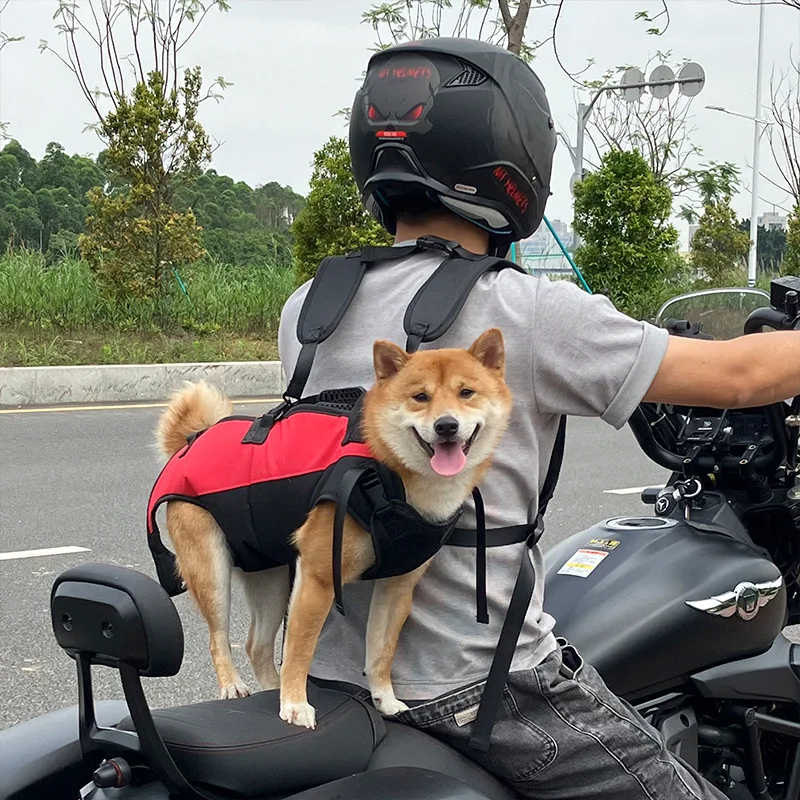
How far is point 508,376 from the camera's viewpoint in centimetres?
179

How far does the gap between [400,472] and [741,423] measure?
109 centimetres

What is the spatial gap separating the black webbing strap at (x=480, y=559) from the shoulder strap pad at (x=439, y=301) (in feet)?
0.86

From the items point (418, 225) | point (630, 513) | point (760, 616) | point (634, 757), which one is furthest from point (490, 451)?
point (630, 513)

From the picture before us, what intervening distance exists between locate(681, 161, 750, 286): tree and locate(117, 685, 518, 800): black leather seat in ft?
78.1

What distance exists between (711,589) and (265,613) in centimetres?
93

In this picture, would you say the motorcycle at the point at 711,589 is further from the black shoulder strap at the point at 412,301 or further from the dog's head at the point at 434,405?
the black shoulder strap at the point at 412,301

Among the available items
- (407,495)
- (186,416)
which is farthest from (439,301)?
(186,416)

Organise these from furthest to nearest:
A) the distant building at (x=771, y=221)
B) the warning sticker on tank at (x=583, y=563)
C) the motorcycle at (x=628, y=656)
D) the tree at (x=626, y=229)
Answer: the distant building at (x=771, y=221) → the tree at (x=626, y=229) → the warning sticker on tank at (x=583, y=563) → the motorcycle at (x=628, y=656)

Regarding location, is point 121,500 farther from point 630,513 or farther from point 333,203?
point 333,203

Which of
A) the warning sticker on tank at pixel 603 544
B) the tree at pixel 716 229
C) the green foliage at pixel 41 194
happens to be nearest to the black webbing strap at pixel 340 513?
the warning sticker on tank at pixel 603 544

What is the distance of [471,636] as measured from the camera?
5.89ft

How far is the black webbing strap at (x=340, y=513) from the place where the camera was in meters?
1.62

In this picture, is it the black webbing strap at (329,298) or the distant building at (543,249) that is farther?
the distant building at (543,249)

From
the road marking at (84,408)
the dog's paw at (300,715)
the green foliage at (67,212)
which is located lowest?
the road marking at (84,408)
